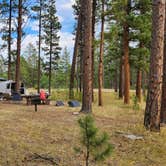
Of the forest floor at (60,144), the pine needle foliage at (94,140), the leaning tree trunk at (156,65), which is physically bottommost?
the forest floor at (60,144)

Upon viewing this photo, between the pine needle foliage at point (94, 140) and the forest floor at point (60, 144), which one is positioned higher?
the pine needle foliage at point (94, 140)

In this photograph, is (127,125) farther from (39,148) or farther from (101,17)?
(101,17)

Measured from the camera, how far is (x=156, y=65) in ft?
42.2

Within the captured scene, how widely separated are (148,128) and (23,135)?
14.7ft

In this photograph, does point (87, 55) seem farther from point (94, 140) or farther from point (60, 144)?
point (94, 140)

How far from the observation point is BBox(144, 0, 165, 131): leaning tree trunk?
12844mm

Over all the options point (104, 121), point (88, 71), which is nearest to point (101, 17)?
point (88, 71)

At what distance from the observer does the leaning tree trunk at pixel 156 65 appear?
12.8 metres

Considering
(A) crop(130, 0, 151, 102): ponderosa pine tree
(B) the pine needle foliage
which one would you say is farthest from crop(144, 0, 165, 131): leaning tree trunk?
(A) crop(130, 0, 151, 102): ponderosa pine tree

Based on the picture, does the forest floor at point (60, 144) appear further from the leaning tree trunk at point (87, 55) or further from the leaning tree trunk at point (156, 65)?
the leaning tree trunk at point (87, 55)

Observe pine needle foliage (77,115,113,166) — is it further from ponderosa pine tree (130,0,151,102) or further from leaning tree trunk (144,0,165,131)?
ponderosa pine tree (130,0,151,102)

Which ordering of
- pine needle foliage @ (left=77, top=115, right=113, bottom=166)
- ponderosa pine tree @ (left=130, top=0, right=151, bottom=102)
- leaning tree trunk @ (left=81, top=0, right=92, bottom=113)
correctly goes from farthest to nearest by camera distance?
ponderosa pine tree @ (left=130, top=0, right=151, bottom=102) → leaning tree trunk @ (left=81, top=0, right=92, bottom=113) → pine needle foliage @ (left=77, top=115, right=113, bottom=166)

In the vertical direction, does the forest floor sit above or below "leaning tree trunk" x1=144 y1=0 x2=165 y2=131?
below

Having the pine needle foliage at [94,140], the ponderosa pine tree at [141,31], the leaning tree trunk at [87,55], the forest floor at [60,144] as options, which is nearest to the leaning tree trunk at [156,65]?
the forest floor at [60,144]
